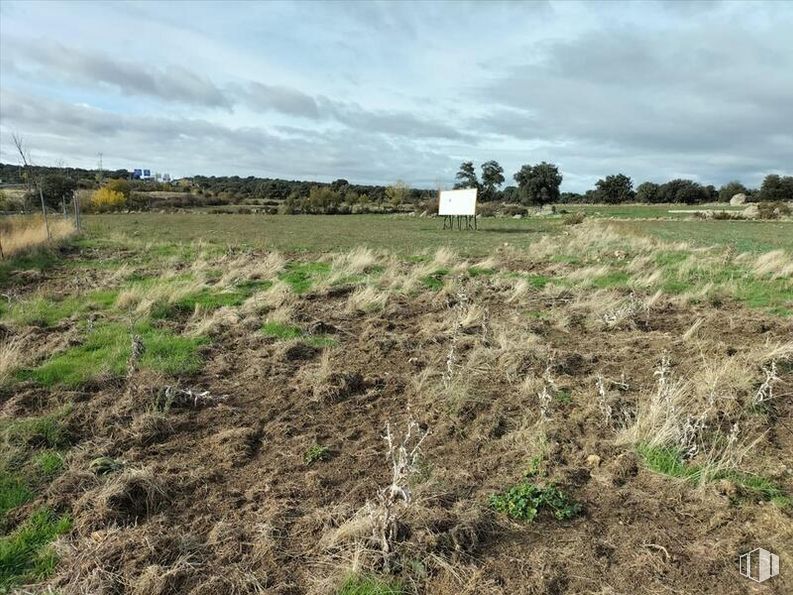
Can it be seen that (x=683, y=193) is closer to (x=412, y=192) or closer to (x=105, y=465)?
(x=412, y=192)

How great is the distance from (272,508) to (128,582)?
2.92 ft

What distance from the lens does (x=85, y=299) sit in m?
9.85

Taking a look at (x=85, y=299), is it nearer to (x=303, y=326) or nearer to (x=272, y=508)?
(x=303, y=326)

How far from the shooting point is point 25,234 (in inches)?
675

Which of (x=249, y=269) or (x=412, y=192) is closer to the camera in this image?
(x=249, y=269)

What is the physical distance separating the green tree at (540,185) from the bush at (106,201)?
191 feet

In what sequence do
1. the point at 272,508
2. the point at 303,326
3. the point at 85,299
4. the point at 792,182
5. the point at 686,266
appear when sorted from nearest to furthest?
the point at 272,508 → the point at 303,326 → the point at 85,299 → the point at 686,266 → the point at 792,182

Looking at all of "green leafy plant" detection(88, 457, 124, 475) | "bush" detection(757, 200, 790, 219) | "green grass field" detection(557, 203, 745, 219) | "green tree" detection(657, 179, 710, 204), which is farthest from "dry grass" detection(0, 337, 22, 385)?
"green tree" detection(657, 179, 710, 204)

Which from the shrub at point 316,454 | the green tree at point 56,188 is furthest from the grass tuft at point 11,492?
the green tree at point 56,188

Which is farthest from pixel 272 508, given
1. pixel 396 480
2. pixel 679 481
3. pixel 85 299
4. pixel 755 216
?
pixel 755 216

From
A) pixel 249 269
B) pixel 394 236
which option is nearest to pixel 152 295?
pixel 249 269

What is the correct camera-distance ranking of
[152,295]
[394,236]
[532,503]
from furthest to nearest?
1. [394,236]
2. [152,295]
3. [532,503]

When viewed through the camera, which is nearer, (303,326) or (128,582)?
(128,582)

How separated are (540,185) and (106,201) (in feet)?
202
